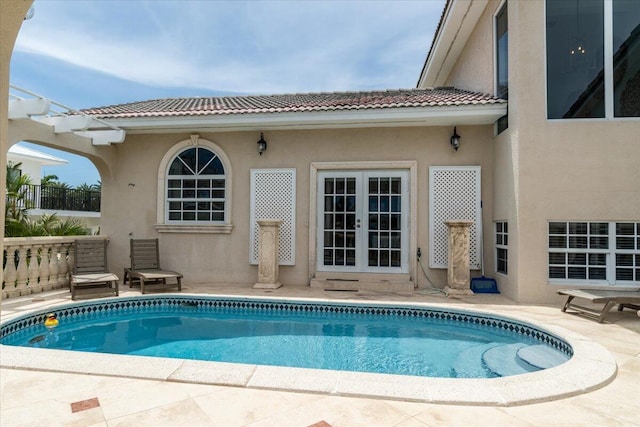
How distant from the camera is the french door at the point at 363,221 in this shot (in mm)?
9992

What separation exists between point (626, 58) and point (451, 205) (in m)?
4.68

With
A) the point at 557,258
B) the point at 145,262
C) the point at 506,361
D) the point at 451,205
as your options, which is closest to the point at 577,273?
the point at 557,258

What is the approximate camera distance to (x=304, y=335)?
6.79 meters

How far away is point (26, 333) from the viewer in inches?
258

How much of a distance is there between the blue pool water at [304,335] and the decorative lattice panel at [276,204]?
219cm

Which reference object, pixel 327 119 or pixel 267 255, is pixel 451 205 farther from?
pixel 267 255

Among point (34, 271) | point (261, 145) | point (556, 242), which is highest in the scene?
point (261, 145)

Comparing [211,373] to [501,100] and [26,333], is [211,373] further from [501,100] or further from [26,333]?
[501,100]

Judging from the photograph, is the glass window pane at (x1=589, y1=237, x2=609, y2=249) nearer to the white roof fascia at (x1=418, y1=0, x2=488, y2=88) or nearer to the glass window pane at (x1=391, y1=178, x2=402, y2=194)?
the glass window pane at (x1=391, y1=178, x2=402, y2=194)

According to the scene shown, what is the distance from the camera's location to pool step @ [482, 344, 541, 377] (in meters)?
5.11

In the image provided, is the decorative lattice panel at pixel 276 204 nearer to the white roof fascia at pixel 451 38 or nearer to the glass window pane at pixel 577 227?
the white roof fascia at pixel 451 38

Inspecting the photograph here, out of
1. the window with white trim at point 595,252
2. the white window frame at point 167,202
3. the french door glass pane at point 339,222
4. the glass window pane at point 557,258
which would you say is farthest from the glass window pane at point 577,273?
the white window frame at point 167,202

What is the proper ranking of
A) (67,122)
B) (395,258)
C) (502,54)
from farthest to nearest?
(395,258) → (502,54) → (67,122)

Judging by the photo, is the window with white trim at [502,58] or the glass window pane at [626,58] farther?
the window with white trim at [502,58]
